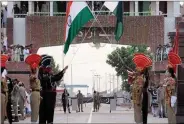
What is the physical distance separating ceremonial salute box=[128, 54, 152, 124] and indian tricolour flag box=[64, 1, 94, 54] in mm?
2099

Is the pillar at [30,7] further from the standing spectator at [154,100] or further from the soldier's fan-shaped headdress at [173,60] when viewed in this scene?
the soldier's fan-shaped headdress at [173,60]

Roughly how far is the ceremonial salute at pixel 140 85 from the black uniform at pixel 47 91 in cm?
183

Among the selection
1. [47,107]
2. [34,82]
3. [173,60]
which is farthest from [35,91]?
[173,60]

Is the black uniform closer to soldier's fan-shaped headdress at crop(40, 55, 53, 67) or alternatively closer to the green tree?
soldier's fan-shaped headdress at crop(40, 55, 53, 67)

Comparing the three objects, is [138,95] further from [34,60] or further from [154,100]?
[154,100]

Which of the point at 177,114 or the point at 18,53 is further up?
the point at 18,53

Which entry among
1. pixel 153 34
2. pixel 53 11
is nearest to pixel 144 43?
pixel 153 34

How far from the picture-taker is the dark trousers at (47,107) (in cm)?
1875

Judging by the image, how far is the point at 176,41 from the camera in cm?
1858

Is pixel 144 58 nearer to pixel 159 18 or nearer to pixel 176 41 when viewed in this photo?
pixel 176 41

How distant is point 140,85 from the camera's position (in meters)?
18.7

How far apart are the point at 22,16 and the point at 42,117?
22.6 metres

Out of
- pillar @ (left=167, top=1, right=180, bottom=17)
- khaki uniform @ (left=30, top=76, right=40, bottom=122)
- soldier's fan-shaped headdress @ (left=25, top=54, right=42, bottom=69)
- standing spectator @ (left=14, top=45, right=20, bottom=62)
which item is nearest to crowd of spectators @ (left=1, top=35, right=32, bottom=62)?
standing spectator @ (left=14, top=45, right=20, bottom=62)

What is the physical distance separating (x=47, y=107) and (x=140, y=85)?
7.70 ft
